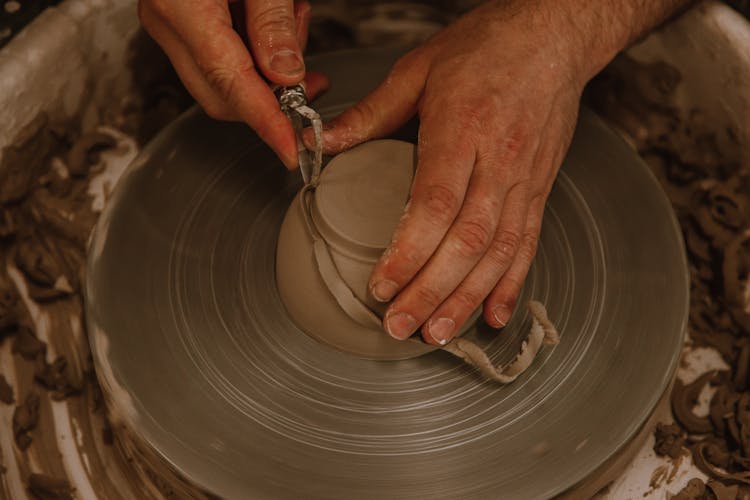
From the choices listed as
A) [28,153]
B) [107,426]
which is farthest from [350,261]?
[28,153]

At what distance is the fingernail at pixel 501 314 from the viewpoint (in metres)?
1.22

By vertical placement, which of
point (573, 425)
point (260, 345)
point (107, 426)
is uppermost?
point (260, 345)

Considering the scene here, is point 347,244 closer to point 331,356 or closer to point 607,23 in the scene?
point 331,356

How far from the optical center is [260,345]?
1.27 metres

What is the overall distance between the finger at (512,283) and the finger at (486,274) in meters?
0.03

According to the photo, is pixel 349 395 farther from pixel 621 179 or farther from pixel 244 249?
pixel 621 179

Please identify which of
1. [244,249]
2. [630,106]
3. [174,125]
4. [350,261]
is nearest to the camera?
[350,261]

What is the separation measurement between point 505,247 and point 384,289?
0.22 metres

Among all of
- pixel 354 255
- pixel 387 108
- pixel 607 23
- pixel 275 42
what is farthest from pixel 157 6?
pixel 607 23

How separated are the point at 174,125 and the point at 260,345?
484mm

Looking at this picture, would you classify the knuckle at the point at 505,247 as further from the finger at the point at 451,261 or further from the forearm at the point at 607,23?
the forearm at the point at 607,23

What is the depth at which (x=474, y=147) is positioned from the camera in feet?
3.99

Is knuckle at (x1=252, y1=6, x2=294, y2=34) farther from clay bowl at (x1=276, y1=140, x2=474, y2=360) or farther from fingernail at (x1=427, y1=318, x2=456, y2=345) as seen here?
fingernail at (x1=427, y1=318, x2=456, y2=345)

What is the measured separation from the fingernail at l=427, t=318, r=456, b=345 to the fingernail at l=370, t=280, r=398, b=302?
0.26ft
